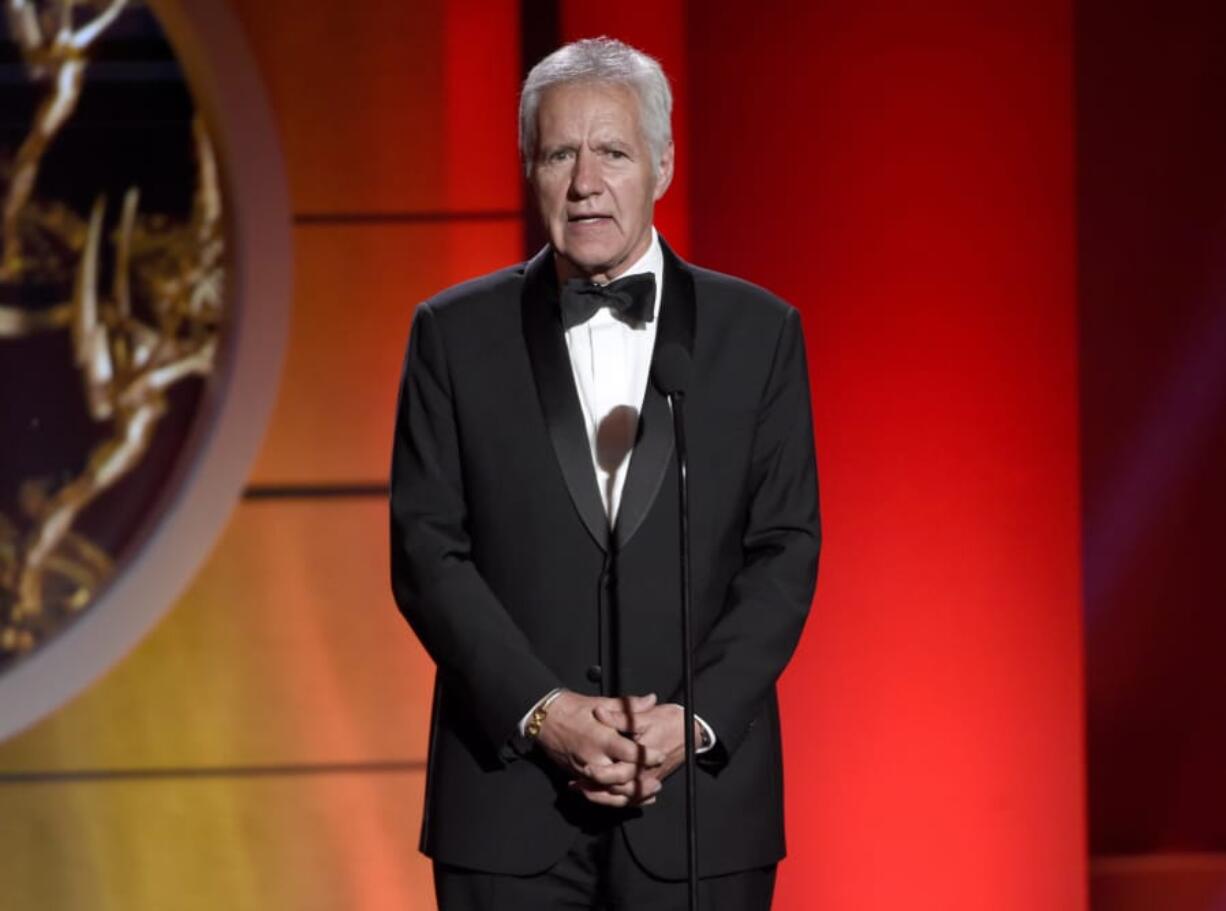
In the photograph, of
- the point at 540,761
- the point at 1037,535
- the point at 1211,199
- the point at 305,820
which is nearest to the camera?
the point at 540,761

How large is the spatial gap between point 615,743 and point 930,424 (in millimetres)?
1427

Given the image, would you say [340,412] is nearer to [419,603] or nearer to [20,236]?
[20,236]

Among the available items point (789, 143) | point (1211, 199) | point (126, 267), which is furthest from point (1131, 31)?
point (126, 267)

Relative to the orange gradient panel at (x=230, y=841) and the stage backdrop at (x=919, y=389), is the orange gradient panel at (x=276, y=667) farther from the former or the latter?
the stage backdrop at (x=919, y=389)

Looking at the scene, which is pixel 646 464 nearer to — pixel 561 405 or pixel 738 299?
pixel 561 405

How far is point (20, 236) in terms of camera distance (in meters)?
3.39

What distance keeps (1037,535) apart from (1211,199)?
103 centimetres

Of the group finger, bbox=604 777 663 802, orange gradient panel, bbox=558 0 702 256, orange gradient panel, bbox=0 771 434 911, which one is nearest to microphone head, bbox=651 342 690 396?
finger, bbox=604 777 663 802

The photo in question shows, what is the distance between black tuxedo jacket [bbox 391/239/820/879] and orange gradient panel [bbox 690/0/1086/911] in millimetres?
1066

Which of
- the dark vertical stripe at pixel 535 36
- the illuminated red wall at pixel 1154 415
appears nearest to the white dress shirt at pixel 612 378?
the dark vertical stripe at pixel 535 36

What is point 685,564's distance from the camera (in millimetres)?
1732

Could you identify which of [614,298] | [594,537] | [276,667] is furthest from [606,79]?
[276,667]

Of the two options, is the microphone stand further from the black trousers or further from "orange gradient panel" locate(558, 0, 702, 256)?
"orange gradient panel" locate(558, 0, 702, 256)

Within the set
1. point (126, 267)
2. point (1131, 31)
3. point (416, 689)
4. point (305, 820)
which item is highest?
point (1131, 31)
